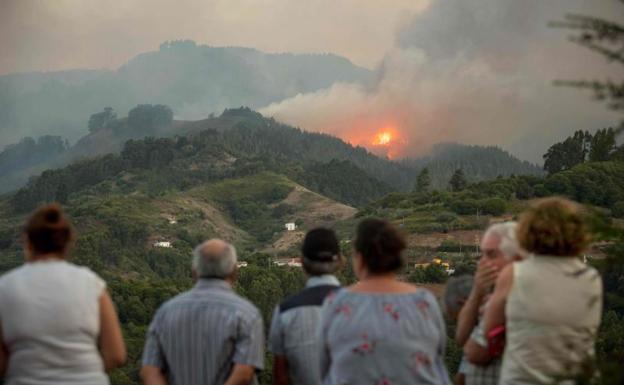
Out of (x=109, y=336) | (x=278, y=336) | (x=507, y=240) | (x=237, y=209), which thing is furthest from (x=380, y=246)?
(x=237, y=209)

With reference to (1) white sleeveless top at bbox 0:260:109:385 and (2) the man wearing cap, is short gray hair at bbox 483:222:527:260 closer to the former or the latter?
(2) the man wearing cap

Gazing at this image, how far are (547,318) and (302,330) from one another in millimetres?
1246

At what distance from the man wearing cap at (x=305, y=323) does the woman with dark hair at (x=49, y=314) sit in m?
0.98

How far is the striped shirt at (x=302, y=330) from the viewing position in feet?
15.1

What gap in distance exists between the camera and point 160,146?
151 metres

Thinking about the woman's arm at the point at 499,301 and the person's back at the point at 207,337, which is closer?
the woman's arm at the point at 499,301

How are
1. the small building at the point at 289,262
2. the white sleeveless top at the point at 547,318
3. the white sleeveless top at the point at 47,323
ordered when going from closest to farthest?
the white sleeveless top at the point at 47,323 → the white sleeveless top at the point at 547,318 → the small building at the point at 289,262

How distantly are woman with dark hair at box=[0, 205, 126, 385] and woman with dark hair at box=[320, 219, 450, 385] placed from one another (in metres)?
1.01

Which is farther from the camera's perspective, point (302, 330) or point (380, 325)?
point (302, 330)

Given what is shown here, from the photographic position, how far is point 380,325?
153 inches

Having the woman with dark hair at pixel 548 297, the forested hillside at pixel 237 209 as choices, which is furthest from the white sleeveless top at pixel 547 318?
the forested hillside at pixel 237 209

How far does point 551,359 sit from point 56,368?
211 centimetres

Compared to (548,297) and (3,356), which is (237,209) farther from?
(548,297)

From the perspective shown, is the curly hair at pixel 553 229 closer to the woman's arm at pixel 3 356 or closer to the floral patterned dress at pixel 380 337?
the floral patterned dress at pixel 380 337
